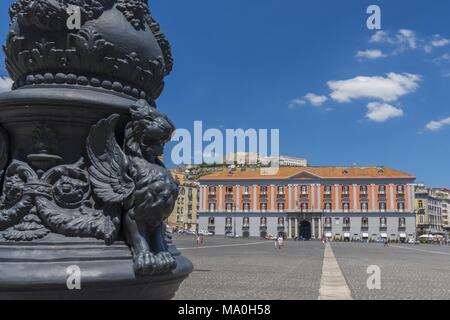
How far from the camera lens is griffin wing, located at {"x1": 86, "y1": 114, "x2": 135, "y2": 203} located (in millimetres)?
2691

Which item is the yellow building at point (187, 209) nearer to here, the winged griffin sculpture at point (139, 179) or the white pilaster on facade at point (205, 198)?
the white pilaster on facade at point (205, 198)

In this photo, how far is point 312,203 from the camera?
7769 centimetres

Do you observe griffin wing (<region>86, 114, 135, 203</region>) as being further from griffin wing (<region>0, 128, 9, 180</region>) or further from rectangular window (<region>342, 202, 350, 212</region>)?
rectangular window (<region>342, 202, 350, 212</region>)

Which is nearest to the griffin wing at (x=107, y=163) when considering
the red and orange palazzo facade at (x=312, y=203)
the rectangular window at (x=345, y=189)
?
the red and orange palazzo facade at (x=312, y=203)

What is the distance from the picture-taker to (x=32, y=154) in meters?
2.70

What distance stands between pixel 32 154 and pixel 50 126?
20 centimetres

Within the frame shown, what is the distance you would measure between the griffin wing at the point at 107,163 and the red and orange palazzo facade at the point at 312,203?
2972 inches

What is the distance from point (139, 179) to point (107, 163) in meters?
0.27

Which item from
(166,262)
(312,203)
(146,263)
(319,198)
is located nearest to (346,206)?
(319,198)

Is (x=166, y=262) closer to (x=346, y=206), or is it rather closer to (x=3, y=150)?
(x=3, y=150)

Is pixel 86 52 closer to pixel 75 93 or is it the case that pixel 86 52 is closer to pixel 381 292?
pixel 75 93
